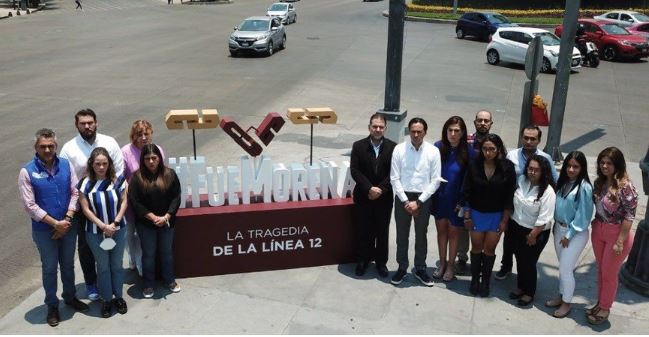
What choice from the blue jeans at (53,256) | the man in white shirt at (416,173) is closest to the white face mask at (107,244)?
the blue jeans at (53,256)

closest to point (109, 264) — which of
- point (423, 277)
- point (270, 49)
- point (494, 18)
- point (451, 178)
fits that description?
point (423, 277)

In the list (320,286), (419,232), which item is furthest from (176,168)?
(419,232)

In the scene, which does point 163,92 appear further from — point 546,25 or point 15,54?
point 546,25

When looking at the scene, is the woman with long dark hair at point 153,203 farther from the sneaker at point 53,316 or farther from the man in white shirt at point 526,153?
the man in white shirt at point 526,153

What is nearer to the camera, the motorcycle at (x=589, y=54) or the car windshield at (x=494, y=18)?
the motorcycle at (x=589, y=54)

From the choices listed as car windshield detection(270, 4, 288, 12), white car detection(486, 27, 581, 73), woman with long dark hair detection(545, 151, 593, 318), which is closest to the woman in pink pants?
woman with long dark hair detection(545, 151, 593, 318)

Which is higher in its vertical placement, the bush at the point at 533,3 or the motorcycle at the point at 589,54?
the bush at the point at 533,3

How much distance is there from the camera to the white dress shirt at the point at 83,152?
18.6 feet

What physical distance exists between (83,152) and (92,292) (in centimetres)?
144

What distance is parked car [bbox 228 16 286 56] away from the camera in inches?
917

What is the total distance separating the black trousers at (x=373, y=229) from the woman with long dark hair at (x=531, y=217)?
4.27 feet

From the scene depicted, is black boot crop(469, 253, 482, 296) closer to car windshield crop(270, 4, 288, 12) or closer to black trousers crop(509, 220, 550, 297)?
Answer: black trousers crop(509, 220, 550, 297)

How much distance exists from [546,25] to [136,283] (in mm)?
33671

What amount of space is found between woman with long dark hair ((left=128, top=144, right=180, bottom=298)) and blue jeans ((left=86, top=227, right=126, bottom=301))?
0.26 meters
